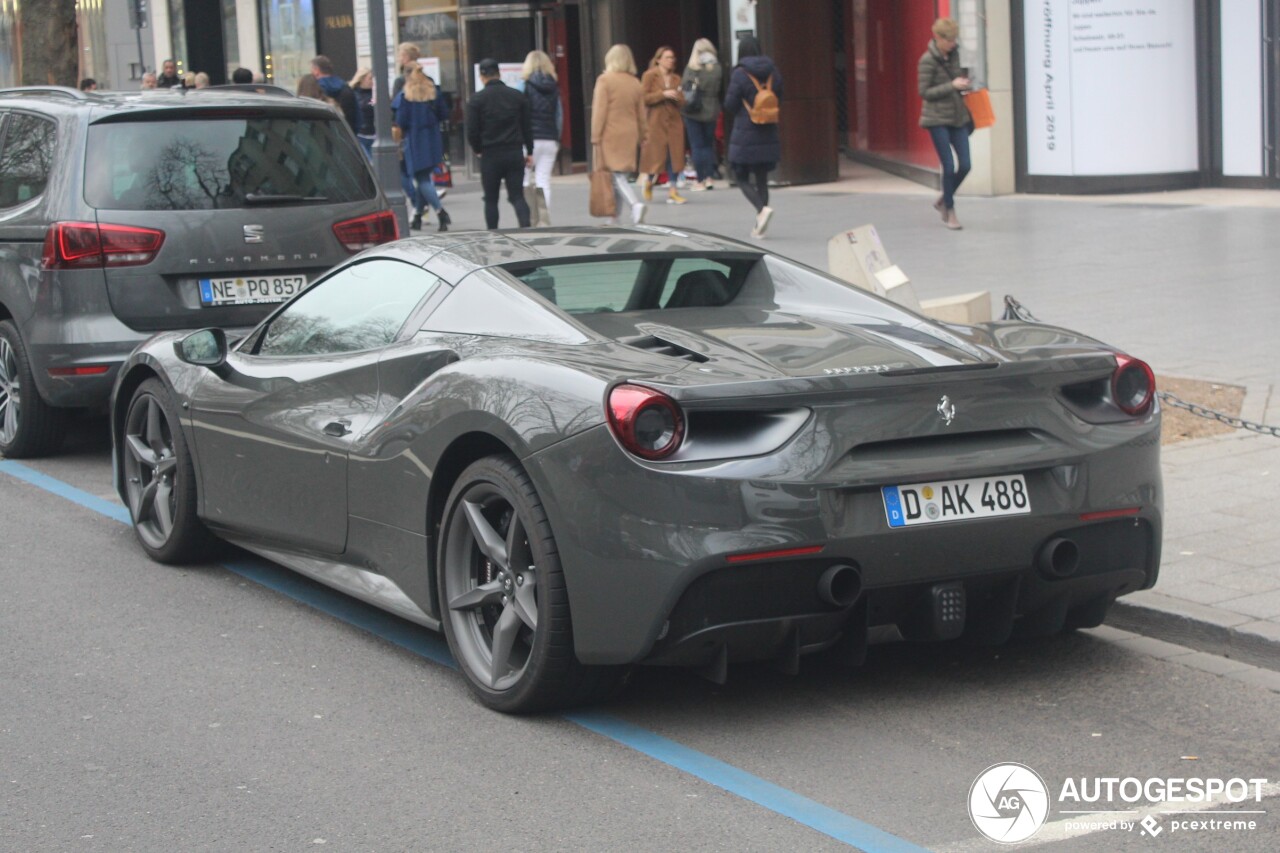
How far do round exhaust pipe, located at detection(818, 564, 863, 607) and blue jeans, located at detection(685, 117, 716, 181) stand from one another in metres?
18.7

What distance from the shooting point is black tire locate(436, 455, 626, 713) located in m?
4.68

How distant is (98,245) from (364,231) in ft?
4.55

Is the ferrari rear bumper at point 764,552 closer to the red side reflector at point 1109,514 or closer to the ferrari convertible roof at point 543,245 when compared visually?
the red side reflector at point 1109,514

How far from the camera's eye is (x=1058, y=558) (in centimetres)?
478

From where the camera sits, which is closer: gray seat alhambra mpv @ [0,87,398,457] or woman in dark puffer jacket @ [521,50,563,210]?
gray seat alhambra mpv @ [0,87,398,457]

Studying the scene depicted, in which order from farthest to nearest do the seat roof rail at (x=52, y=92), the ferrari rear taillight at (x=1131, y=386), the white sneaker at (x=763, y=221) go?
the white sneaker at (x=763, y=221), the seat roof rail at (x=52, y=92), the ferrari rear taillight at (x=1131, y=386)

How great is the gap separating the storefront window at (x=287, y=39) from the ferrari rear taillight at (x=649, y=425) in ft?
98.2

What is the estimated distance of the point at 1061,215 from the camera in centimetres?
1789

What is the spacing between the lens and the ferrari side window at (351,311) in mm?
5742

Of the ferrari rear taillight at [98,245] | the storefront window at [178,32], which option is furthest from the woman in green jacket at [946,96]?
the storefront window at [178,32]

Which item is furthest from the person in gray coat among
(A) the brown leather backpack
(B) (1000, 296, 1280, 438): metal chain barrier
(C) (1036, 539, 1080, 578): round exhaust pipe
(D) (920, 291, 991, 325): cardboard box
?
(C) (1036, 539, 1080, 578): round exhaust pipe

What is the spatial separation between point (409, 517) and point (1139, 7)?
15.7 metres

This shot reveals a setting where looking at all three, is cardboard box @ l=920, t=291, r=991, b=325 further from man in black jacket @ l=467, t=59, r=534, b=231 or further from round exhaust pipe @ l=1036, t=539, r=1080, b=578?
man in black jacket @ l=467, t=59, r=534, b=231

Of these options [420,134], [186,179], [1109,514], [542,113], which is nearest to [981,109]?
[542,113]
